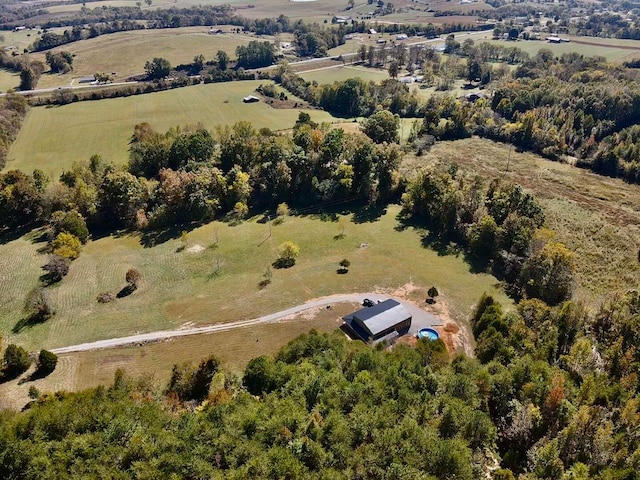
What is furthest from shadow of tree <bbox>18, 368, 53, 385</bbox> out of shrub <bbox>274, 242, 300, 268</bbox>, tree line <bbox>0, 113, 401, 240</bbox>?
tree line <bbox>0, 113, 401, 240</bbox>

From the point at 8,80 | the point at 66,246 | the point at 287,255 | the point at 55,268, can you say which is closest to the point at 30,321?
the point at 55,268

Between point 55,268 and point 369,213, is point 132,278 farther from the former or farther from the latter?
point 369,213

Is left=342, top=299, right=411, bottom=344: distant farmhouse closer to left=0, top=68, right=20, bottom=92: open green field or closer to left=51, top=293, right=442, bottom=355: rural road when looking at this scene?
left=51, top=293, right=442, bottom=355: rural road

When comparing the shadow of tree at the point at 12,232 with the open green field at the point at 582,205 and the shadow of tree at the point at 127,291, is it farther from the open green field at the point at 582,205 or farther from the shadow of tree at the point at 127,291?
the open green field at the point at 582,205

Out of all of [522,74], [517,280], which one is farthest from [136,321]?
[522,74]

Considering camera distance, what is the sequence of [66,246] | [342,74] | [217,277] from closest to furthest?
1. [217,277]
2. [66,246]
3. [342,74]

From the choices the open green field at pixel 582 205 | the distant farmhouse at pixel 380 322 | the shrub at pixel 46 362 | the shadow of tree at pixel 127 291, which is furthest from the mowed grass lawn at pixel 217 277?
the open green field at pixel 582 205
